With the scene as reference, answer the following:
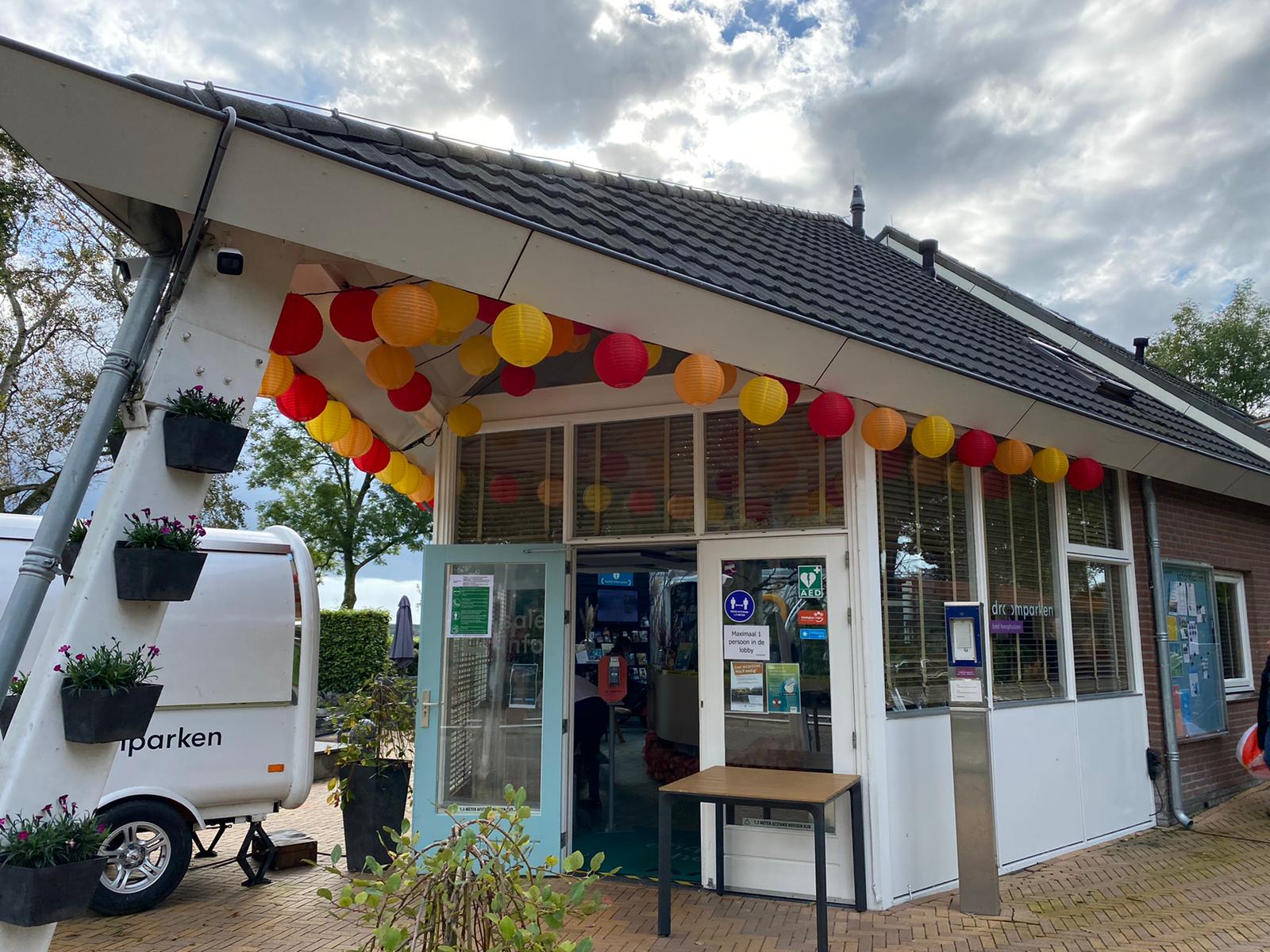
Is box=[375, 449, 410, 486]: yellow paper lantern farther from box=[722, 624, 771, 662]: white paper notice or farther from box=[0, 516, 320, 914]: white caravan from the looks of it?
box=[722, 624, 771, 662]: white paper notice

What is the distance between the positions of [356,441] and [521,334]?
2957mm

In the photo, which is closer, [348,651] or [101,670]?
[101,670]

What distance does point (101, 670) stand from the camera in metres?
3.01

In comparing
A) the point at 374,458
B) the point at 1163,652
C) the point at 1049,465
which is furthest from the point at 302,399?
the point at 1163,652

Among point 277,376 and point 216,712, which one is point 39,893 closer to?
point 277,376

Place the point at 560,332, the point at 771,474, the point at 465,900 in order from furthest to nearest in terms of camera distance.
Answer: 1. the point at 771,474
2. the point at 560,332
3. the point at 465,900

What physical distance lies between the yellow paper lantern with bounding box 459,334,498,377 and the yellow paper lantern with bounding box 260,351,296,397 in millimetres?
1003

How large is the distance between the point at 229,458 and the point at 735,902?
3981 millimetres

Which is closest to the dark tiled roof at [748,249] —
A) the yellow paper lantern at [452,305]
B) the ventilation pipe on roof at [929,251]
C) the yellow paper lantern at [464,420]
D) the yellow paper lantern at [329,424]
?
the yellow paper lantern at [452,305]

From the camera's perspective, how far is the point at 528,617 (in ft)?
20.7

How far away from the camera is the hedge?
15586mm

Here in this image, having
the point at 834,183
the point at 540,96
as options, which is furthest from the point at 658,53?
the point at 834,183

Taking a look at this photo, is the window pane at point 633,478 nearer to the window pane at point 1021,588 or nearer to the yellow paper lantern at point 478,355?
the yellow paper lantern at point 478,355

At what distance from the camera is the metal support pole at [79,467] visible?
Answer: 298 cm
